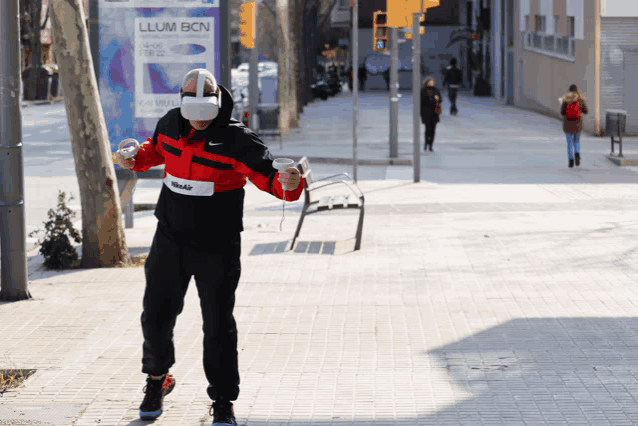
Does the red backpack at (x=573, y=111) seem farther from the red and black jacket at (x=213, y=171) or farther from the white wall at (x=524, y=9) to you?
the white wall at (x=524, y=9)

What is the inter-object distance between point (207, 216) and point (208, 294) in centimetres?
37

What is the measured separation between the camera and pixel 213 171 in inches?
201

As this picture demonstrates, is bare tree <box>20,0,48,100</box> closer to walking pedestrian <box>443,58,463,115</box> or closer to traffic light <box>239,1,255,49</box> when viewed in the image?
walking pedestrian <box>443,58,463,115</box>

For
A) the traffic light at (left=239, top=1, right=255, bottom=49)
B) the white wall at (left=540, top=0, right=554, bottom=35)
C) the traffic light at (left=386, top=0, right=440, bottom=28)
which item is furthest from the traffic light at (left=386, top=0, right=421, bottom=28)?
the white wall at (left=540, top=0, right=554, bottom=35)

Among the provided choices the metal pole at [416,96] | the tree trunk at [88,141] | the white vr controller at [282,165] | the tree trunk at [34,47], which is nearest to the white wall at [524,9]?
the tree trunk at [34,47]

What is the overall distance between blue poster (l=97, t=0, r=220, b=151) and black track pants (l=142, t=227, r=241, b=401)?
6.91 m

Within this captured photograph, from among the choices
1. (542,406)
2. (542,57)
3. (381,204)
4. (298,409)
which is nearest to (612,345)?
(542,406)

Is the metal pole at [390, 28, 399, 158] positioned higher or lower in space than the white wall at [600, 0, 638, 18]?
lower

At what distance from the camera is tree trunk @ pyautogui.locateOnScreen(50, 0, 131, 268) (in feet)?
31.8

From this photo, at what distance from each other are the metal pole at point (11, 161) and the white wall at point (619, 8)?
24132mm

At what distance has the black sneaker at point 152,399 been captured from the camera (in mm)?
5395

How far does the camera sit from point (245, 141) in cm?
511

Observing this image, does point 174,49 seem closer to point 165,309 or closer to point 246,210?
point 246,210

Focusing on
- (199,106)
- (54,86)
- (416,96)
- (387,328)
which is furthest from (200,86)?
(54,86)
